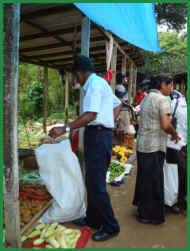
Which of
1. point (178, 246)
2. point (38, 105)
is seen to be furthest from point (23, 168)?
point (38, 105)

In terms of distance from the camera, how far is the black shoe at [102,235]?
2.96 metres

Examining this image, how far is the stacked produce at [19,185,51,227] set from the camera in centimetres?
330

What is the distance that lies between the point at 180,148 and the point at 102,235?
1420 millimetres

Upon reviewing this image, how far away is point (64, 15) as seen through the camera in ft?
13.0

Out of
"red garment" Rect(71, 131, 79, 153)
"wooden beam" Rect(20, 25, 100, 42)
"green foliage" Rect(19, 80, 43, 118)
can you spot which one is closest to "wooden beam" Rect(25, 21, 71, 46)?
"wooden beam" Rect(20, 25, 100, 42)

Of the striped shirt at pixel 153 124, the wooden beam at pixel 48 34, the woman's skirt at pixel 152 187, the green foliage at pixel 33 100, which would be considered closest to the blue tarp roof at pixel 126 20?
the striped shirt at pixel 153 124

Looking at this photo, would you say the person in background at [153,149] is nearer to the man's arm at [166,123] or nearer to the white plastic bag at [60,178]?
the man's arm at [166,123]

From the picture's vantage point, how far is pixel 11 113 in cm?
237

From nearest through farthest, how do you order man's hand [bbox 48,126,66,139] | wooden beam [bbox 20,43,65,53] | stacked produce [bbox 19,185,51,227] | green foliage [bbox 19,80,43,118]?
man's hand [bbox 48,126,66,139], stacked produce [bbox 19,185,51,227], wooden beam [bbox 20,43,65,53], green foliage [bbox 19,80,43,118]

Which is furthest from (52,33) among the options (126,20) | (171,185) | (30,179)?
(171,185)

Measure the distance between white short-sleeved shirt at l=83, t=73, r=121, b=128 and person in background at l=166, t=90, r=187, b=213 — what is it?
1.08 meters

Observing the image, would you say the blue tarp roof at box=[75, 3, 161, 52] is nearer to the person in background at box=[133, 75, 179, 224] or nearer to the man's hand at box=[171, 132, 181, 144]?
the person in background at box=[133, 75, 179, 224]

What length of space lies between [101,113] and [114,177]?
2.40m

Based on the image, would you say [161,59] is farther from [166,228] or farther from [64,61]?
[166,228]
